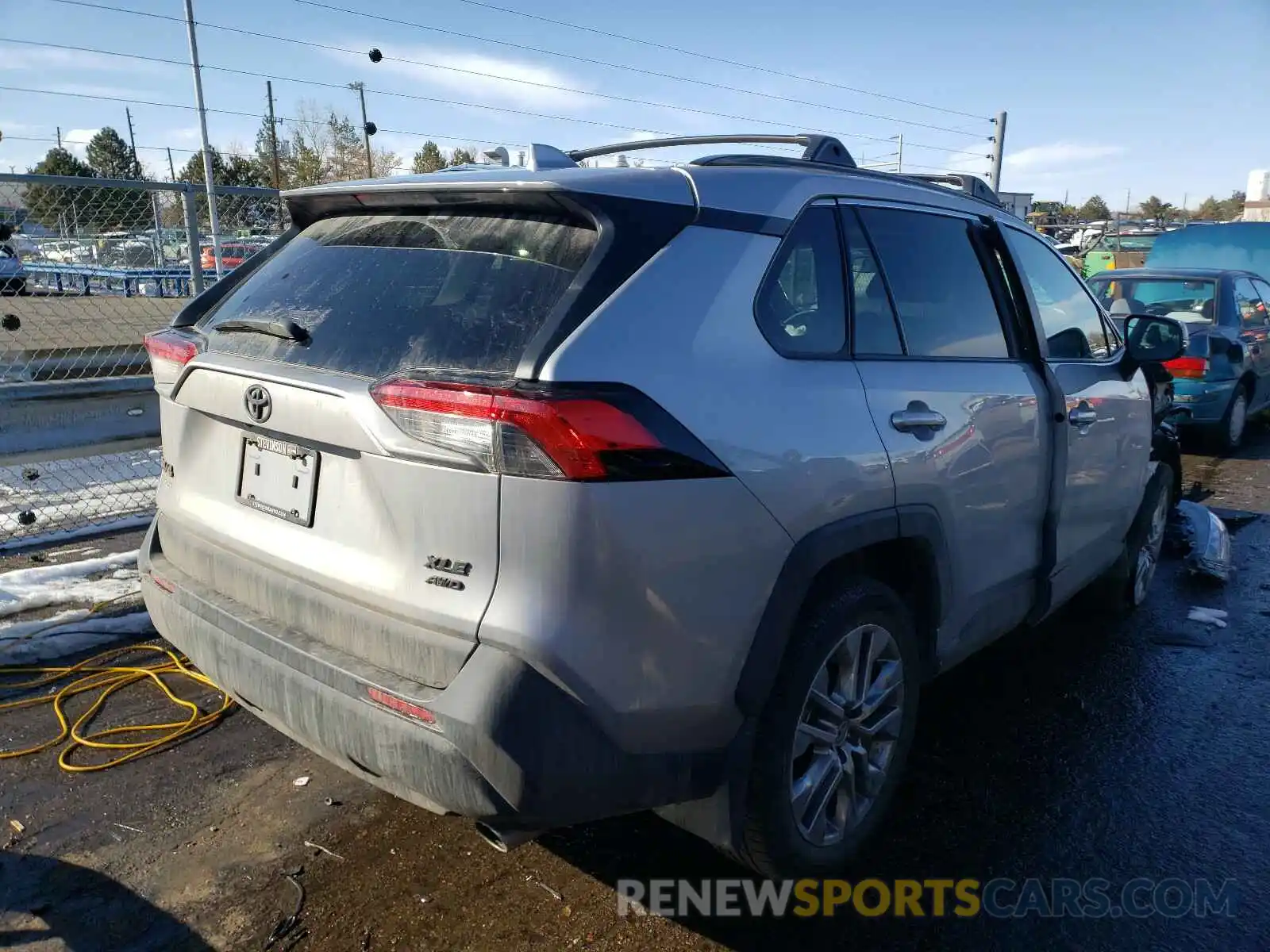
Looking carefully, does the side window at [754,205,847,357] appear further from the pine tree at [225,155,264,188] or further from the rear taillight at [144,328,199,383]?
the pine tree at [225,155,264,188]

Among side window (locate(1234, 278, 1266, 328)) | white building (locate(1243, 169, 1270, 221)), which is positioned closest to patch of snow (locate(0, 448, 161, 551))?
side window (locate(1234, 278, 1266, 328))

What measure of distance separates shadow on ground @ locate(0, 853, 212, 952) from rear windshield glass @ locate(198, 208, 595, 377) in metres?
1.55

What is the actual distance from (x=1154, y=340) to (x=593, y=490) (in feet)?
11.4

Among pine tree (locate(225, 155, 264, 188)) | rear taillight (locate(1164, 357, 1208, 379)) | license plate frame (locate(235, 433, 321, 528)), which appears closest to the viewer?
license plate frame (locate(235, 433, 321, 528))

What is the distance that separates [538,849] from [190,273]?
14.7 ft

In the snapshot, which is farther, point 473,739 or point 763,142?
point 763,142

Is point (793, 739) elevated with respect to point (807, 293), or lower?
lower

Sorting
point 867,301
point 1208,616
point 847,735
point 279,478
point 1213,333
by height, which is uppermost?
point 867,301

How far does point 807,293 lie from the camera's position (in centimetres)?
253

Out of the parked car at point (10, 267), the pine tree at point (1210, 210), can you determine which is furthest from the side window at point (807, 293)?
the pine tree at point (1210, 210)

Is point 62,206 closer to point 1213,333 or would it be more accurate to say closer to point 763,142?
point 763,142

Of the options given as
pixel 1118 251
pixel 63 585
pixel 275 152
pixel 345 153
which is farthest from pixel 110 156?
pixel 63 585

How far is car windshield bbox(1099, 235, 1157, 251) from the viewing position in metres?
24.6

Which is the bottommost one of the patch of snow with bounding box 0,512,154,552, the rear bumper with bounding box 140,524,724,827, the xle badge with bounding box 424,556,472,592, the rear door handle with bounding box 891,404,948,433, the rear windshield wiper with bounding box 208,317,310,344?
the patch of snow with bounding box 0,512,154,552
